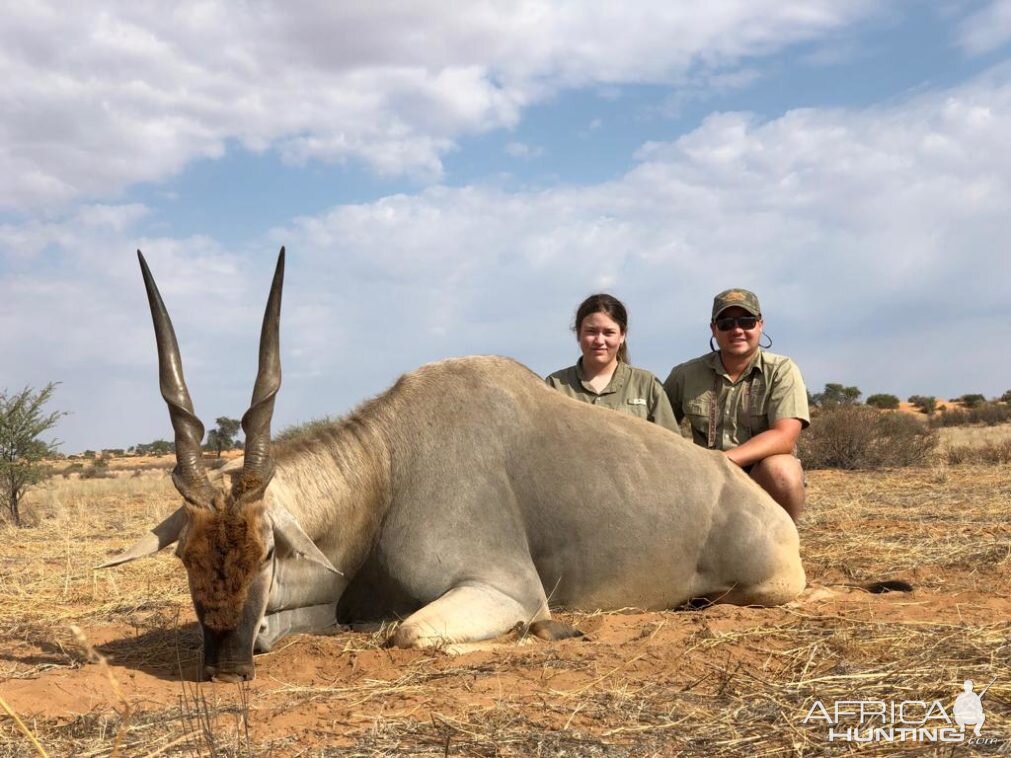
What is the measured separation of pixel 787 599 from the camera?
20.3 feet

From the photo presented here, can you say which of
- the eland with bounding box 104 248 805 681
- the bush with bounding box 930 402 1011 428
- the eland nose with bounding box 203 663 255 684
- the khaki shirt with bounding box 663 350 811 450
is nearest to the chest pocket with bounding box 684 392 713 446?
the khaki shirt with bounding box 663 350 811 450

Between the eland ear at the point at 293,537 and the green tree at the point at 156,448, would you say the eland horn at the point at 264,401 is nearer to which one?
the eland ear at the point at 293,537

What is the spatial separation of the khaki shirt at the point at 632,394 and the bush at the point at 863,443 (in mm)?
13243

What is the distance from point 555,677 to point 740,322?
160 inches

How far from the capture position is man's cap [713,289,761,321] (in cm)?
754

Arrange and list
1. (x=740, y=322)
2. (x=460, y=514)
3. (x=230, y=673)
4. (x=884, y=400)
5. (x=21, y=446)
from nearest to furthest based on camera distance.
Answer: (x=230, y=673) < (x=460, y=514) < (x=740, y=322) < (x=21, y=446) < (x=884, y=400)

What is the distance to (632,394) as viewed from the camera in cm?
778

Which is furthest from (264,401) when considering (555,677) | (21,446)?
(21,446)

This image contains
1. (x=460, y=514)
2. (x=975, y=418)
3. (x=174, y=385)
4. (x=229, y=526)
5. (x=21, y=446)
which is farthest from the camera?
(x=975, y=418)

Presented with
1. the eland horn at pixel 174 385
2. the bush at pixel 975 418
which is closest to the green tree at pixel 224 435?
the eland horn at pixel 174 385

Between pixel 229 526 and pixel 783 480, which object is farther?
pixel 783 480

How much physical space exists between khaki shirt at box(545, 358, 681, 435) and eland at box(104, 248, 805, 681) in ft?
4.47

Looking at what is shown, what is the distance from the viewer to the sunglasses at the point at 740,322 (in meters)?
7.59

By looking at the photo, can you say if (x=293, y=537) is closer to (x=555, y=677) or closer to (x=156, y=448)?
(x=555, y=677)
